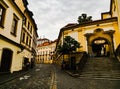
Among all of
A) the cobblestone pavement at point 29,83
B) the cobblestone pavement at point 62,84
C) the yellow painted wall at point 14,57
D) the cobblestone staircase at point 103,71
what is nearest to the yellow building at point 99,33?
the cobblestone staircase at point 103,71

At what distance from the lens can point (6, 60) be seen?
1370cm

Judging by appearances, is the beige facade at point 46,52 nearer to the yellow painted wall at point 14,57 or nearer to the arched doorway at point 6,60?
the yellow painted wall at point 14,57

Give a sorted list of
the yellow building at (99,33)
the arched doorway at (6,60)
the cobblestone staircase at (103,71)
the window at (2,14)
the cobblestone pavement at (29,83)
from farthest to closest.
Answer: the yellow building at (99,33) → the arched doorway at (6,60) → the window at (2,14) → the cobblestone staircase at (103,71) → the cobblestone pavement at (29,83)

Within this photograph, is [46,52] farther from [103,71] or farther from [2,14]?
[103,71]

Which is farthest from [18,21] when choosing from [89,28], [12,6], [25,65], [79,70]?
[89,28]

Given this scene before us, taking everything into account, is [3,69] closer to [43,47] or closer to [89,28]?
[89,28]

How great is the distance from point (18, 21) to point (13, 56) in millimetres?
4606

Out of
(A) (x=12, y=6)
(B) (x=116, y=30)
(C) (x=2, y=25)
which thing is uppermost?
(A) (x=12, y=6)

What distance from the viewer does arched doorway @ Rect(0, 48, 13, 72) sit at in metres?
12.9

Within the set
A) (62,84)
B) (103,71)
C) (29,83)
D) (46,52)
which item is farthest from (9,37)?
(46,52)

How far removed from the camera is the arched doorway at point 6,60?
12906 millimetres

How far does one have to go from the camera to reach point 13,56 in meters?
15.3

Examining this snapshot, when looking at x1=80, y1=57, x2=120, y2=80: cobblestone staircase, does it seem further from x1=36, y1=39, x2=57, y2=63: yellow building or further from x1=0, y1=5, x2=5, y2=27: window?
x1=36, y1=39, x2=57, y2=63: yellow building

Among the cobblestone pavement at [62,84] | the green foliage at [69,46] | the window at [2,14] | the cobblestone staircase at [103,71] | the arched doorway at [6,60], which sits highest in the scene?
the window at [2,14]
